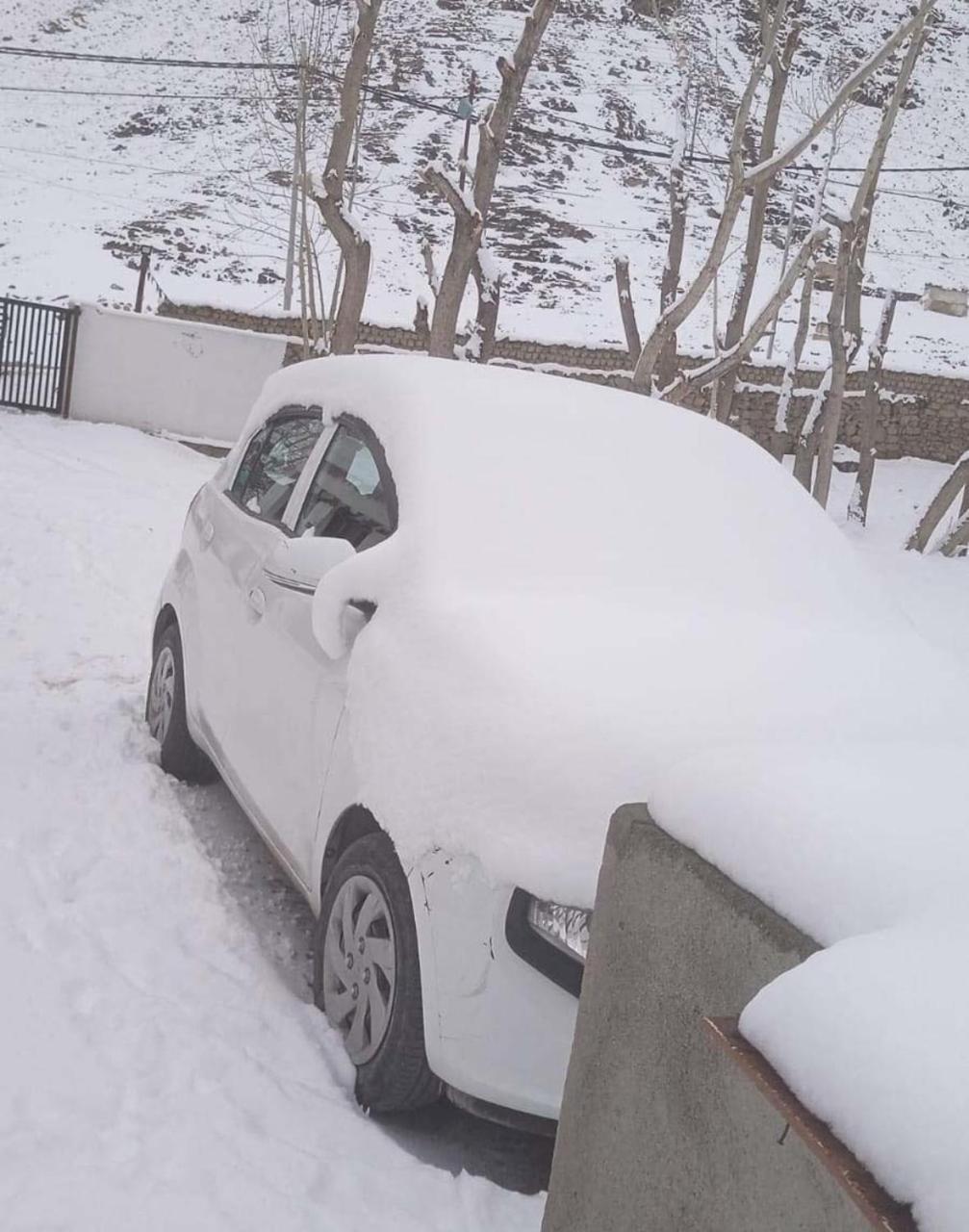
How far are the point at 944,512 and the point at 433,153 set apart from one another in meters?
35.5

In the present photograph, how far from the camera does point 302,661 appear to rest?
3244 millimetres

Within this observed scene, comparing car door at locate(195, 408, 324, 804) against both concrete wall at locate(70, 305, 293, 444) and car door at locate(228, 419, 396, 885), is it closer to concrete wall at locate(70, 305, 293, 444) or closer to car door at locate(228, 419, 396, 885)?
car door at locate(228, 419, 396, 885)

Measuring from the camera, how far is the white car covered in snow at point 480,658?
7.68ft

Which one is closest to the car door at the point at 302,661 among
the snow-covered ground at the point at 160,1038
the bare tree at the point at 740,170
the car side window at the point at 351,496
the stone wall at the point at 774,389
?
the car side window at the point at 351,496

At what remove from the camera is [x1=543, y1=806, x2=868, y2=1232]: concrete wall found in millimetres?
1351

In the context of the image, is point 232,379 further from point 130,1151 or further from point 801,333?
point 130,1151

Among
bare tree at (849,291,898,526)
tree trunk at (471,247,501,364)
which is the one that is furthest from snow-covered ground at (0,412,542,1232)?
bare tree at (849,291,898,526)

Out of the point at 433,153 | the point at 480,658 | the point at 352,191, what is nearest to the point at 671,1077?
the point at 480,658

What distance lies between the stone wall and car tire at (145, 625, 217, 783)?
17383 mm

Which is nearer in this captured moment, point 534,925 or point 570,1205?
point 570,1205

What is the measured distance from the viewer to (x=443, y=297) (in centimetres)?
1017

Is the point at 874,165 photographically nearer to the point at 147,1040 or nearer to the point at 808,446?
the point at 808,446

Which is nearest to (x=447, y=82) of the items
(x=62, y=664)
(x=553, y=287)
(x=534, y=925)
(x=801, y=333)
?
(x=553, y=287)

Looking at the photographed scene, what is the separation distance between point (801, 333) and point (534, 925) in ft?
46.0
